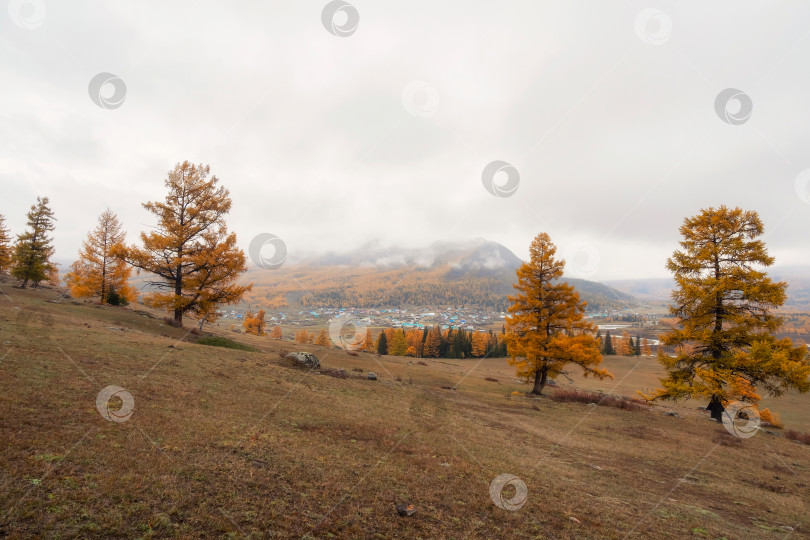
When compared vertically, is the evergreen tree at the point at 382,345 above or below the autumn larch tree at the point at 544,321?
below

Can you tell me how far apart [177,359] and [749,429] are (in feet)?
111

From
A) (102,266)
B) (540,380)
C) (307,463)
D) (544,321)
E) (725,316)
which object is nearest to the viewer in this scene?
(307,463)

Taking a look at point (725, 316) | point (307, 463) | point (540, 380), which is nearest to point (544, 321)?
point (540, 380)

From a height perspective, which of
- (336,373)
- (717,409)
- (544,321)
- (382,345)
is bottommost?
(382,345)

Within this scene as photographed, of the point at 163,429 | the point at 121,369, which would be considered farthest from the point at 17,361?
the point at 163,429

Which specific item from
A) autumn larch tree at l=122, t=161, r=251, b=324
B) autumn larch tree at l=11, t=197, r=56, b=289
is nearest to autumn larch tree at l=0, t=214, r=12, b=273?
autumn larch tree at l=11, t=197, r=56, b=289

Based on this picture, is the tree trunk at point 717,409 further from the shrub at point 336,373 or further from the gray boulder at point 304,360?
the gray boulder at point 304,360

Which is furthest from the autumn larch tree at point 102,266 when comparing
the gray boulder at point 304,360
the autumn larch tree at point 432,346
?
the autumn larch tree at point 432,346

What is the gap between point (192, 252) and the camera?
87.9 ft

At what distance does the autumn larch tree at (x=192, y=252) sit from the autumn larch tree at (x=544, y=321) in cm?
2414

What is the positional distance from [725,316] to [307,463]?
26.2 metres

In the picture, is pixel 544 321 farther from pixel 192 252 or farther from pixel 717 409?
pixel 192 252

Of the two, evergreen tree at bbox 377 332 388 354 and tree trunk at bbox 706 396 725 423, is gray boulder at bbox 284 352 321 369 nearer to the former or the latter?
tree trunk at bbox 706 396 725 423

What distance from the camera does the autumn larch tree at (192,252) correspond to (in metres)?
25.8
